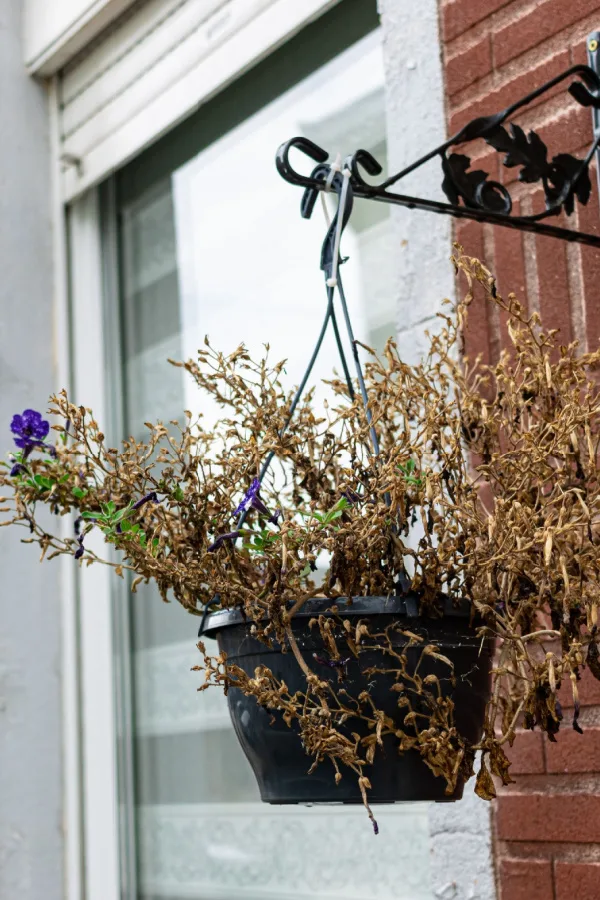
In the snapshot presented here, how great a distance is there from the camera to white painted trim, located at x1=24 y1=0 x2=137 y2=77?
2705 millimetres

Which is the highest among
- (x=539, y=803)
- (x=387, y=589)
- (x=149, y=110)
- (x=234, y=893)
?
(x=149, y=110)

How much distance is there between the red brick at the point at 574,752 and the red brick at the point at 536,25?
101cm

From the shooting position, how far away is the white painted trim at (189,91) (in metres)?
2.30

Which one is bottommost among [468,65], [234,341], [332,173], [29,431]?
[29,431]

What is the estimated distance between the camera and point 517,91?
167 cm

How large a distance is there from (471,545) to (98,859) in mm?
1934

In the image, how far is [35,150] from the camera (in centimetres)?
293

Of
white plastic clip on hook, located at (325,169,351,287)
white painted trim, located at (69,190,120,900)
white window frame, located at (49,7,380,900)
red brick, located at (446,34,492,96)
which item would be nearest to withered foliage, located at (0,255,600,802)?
white plastic clip on hook, located at (325,169,351,287)

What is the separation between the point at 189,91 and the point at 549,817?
1800 millimetres

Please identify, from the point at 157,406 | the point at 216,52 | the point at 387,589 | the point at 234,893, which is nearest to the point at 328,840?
the point at 234,893

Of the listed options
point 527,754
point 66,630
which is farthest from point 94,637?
point 527,754

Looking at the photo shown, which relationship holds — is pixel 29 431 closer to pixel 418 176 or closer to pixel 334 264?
pixel 334 264

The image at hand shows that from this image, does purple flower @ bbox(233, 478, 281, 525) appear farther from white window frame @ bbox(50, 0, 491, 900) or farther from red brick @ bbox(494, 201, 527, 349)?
white window frame @ bbox(50, 0, 491, 900)

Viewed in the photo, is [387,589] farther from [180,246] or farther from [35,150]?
[35,150]
